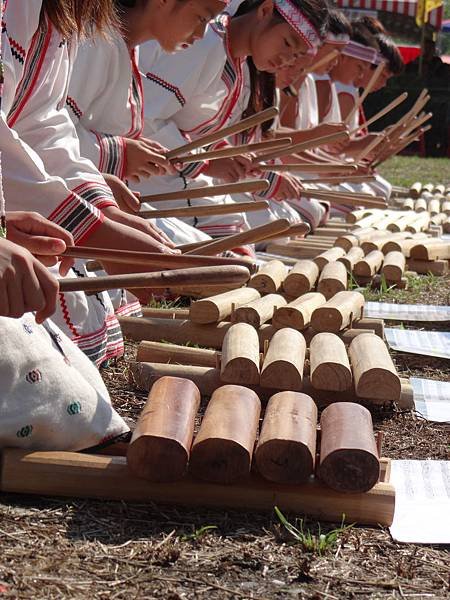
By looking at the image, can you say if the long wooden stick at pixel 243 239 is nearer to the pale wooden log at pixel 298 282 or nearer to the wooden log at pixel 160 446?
the pale wooden log at pixel 298 282

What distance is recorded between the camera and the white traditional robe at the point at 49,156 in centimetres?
280

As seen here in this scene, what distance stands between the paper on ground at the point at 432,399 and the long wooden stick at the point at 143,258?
877mm

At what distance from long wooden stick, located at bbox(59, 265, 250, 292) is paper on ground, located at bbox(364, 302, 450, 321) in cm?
226

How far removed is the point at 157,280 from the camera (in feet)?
6.81

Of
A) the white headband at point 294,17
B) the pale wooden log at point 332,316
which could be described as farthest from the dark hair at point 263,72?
the pale wooden log at point 332,316

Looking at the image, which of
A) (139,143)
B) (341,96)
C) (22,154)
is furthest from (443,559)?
(341,96)

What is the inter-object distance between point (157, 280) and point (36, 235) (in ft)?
1.58

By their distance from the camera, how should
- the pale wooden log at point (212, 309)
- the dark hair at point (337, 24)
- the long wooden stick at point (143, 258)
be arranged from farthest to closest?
the dark hair at point (337, 24), the pale wooden log at point (212, 309), the long wooden stick at point (143, 258)

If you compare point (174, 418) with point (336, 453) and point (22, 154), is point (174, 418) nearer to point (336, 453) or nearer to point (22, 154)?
point (336, 453)

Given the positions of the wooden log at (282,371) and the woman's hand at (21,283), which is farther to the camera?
the wooden log at (282,371)

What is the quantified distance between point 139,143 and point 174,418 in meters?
2.12

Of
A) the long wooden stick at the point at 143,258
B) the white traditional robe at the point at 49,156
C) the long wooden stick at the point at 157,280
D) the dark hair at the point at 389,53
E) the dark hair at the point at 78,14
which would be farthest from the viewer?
the dark hair at the point at 389,53

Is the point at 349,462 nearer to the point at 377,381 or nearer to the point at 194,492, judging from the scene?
the point at 194,492

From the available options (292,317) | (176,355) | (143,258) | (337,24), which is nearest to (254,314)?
(292,317)
